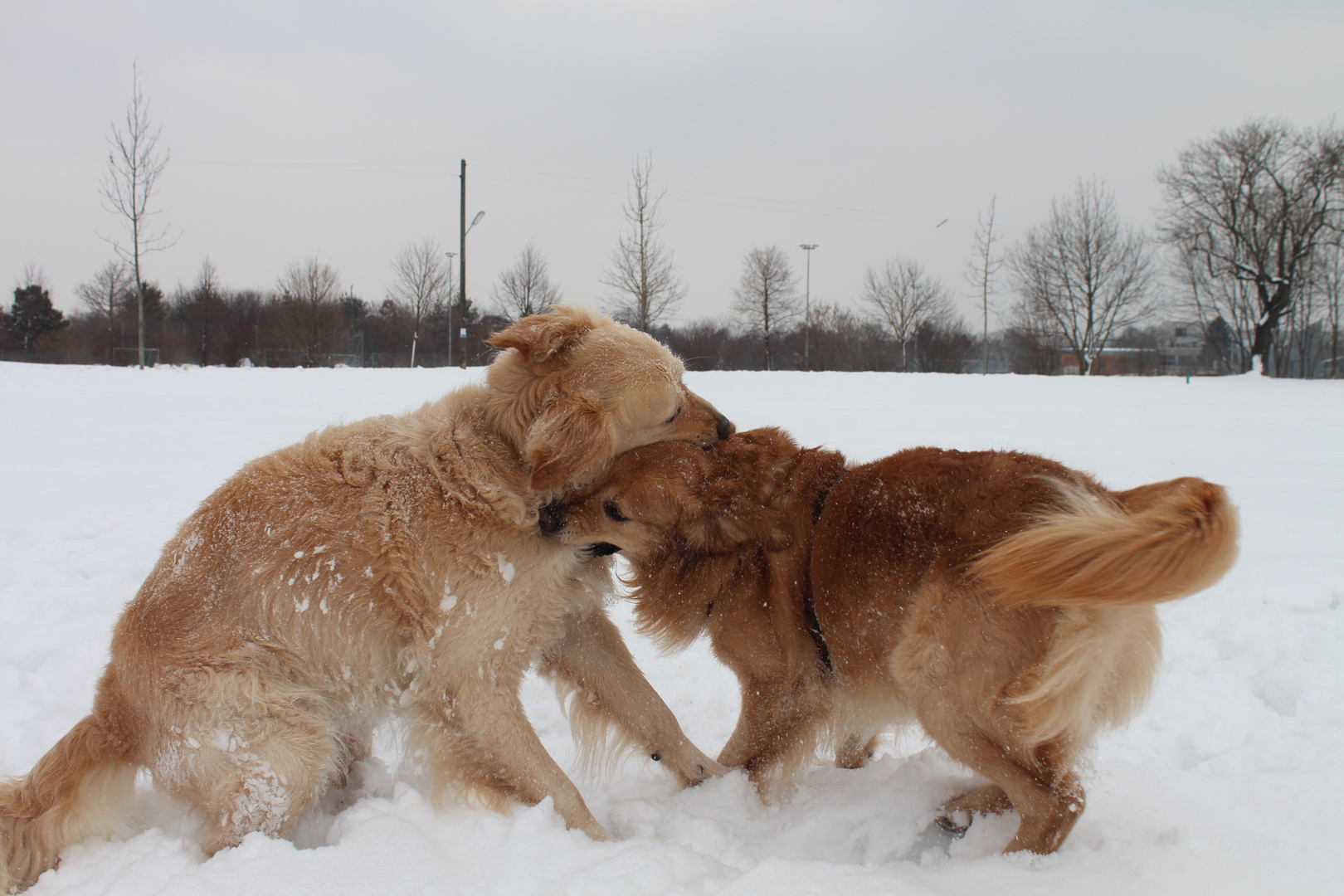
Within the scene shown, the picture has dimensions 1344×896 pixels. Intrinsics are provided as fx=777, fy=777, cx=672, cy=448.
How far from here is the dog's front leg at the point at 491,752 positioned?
8.75 ft

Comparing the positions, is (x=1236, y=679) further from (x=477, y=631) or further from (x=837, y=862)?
(x=477, y=631)

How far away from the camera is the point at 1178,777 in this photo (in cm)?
286

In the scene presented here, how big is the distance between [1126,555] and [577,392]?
173cm

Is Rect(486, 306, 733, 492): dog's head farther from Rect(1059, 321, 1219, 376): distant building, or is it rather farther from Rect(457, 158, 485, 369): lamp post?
Rect(1059, 321, 1219, 376): distant building

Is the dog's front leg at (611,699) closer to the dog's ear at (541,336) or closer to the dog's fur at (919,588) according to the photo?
the dog's fur at (919,588)

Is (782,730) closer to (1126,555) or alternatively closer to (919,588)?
(919,588)

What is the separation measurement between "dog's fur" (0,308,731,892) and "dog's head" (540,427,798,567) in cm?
9

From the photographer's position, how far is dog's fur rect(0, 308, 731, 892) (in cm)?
246

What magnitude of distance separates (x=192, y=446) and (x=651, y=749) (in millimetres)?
8598

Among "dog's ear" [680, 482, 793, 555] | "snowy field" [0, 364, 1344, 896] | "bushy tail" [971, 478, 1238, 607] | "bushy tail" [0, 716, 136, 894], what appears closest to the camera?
"bushy tail" [971, 478, 1238, 607]

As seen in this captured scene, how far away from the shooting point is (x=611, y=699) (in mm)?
3230

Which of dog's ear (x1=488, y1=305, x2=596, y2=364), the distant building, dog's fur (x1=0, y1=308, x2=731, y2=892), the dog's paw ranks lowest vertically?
the dog's paw

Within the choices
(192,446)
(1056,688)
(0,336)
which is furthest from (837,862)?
(0,336)

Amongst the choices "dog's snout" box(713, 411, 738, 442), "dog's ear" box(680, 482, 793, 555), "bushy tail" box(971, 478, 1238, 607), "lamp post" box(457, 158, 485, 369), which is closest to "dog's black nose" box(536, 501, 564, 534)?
"dog's ear" box(680, 482, 793, 555)
